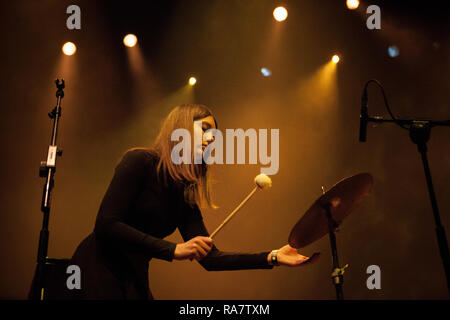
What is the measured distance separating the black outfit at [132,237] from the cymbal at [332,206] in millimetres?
247

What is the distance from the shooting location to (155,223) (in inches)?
65.5

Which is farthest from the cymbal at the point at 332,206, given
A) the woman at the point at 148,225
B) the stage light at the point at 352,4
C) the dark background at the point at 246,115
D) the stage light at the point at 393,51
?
the stage light at the point at 352,4

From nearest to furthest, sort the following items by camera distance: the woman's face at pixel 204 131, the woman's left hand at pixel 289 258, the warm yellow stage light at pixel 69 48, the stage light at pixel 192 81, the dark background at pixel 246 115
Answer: the woman's left hand at pixel 289 258, the woman's face at pixel 204 131, the dark background at pixel 246 115, the warm yellow stage light at pixel 69 48, the stage light at pixel 192 81

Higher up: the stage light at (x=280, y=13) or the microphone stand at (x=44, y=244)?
the stage light at (x=280, y=13)

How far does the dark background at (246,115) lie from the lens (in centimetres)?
337

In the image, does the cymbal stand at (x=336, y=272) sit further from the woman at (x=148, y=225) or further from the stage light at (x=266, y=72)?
the stage light at (x=266, y=72)

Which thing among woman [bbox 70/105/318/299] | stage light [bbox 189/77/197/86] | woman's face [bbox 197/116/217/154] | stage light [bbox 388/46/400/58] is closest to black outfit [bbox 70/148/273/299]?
woman [bbox 70/105/318/299]

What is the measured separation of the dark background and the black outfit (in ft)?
5.86

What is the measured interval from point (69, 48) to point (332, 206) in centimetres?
298

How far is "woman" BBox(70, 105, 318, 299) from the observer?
146 cm

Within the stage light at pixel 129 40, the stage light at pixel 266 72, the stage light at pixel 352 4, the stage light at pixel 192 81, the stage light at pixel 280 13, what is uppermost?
the stage light at pixel 352 4

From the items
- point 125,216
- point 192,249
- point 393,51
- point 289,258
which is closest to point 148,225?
point 125,216
